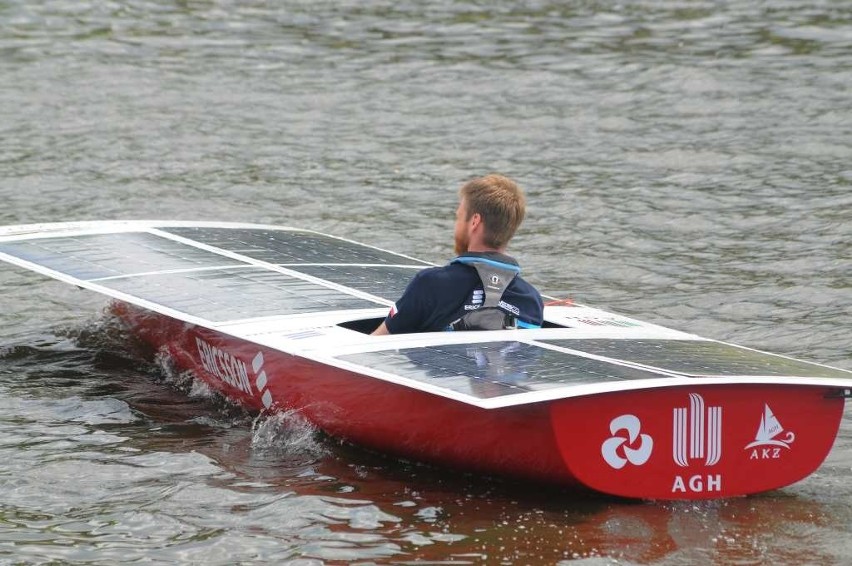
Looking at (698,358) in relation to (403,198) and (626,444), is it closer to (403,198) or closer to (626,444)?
(626,444)

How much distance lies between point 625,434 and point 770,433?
79cm

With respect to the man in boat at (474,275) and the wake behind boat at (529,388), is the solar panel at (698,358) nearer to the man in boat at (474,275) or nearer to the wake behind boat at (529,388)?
the wake behind boat at (529,388)

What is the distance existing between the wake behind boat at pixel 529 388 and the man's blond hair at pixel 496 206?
0.52 meters

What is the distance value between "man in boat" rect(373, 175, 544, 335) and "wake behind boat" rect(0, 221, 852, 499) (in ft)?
0.57

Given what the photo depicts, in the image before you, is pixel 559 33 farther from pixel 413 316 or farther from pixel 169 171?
pixel 413 316

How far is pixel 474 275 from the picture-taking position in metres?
7.00

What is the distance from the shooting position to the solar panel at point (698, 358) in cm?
657

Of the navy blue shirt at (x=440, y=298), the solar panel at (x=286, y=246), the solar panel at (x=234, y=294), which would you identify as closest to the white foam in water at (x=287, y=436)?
the solar panel at (x=234, y=294)

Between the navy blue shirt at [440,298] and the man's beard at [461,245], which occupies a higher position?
the man's beard at [461,245]

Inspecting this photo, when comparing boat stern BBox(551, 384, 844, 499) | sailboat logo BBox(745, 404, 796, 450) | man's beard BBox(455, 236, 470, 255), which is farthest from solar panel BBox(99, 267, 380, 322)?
sailboat logo BBox(745, 404, 796, 450)

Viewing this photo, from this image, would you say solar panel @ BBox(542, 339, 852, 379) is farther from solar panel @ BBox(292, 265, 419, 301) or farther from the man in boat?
solar panel @ BBox(292, 265, 419, 301)

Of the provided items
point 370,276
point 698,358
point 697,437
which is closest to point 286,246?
point 370,276

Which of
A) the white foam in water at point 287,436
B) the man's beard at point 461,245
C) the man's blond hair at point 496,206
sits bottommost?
the white foam in water at point 287,436

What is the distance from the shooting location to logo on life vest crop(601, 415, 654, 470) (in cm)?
634
